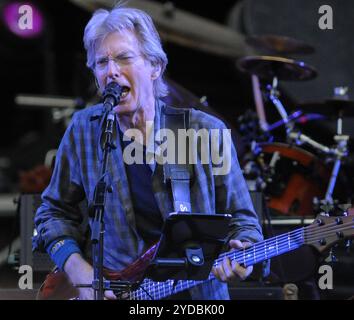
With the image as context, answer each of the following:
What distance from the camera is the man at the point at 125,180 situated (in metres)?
3.28

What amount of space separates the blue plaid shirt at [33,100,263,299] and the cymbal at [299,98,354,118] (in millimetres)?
1289

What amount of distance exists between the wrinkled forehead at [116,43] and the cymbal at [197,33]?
2.46 metres

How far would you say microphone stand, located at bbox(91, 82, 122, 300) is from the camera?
2869 millimetres

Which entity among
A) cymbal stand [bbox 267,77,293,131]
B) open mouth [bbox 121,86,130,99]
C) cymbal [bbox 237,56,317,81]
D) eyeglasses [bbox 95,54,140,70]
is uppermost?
cymbal [bbox 237,56,317,81]

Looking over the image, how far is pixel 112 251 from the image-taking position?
328 cm

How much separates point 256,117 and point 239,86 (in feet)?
5.75

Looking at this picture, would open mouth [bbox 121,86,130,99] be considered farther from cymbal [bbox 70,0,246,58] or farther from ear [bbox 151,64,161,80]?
cymbal [bbox 70,0,246,58]

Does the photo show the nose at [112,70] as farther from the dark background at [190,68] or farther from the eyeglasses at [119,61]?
the dark background at [190,68]

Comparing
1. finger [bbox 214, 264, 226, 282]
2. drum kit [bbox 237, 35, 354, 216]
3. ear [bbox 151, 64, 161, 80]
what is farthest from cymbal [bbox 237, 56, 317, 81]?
finger [bbox 214, 264, 226, 282]

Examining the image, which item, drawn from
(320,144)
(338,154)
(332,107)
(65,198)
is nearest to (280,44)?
(332,107)

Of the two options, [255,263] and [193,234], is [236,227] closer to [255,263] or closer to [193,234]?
[255,263]

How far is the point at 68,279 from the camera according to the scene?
132 inches

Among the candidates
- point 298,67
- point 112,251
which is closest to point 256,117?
point 298,67

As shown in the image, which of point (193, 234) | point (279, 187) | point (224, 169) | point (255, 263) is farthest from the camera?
point (279, 187)
